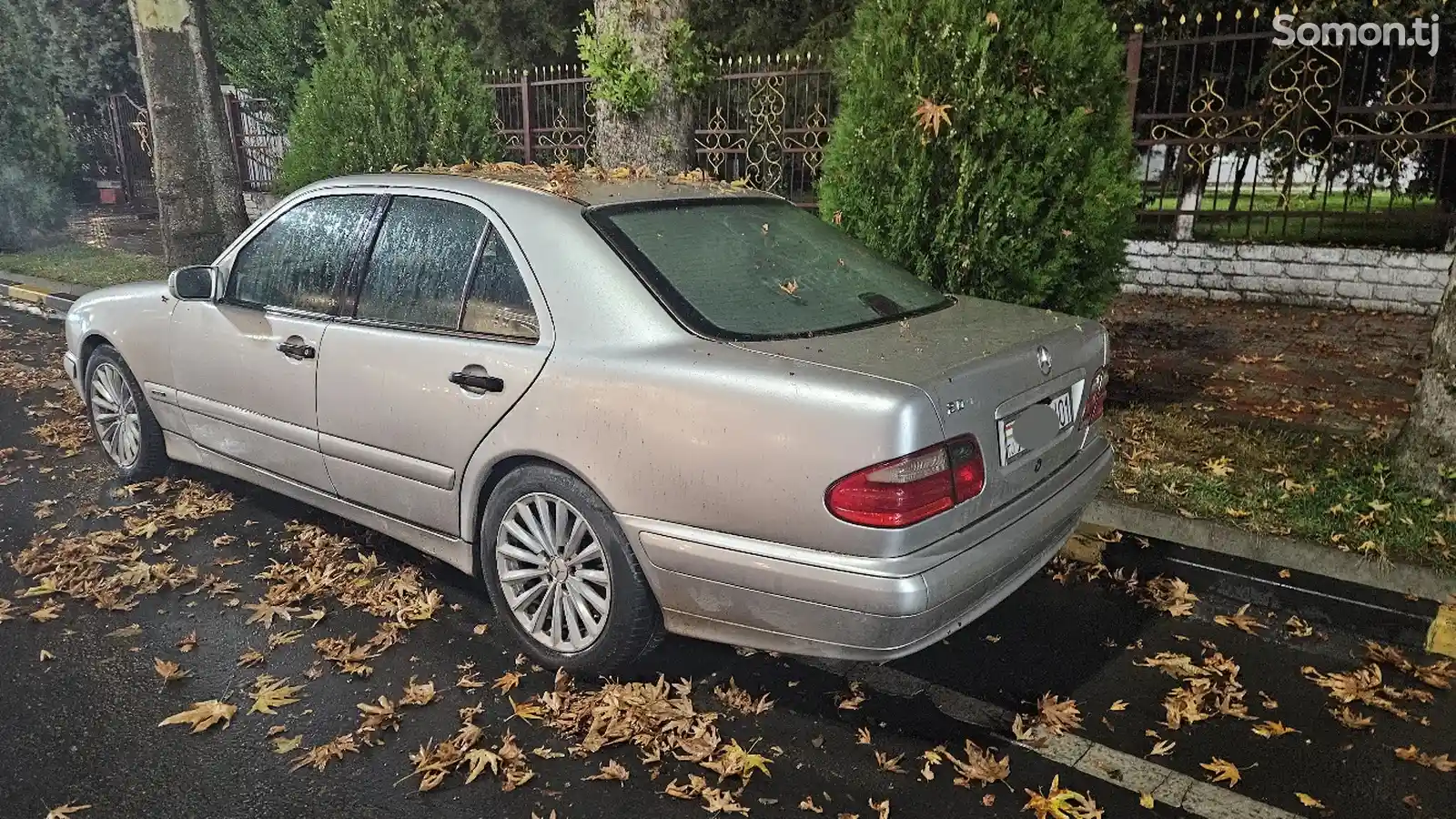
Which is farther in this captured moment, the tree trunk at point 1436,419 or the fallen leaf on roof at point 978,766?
the tree trunk at point 1436,419

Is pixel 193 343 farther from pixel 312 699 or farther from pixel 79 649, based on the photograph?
pixel 312 699

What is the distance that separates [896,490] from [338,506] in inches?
98.8

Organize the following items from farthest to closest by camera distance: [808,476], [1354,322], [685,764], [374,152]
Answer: [1354,322]
[374,152]
[685,764]
[808,476]

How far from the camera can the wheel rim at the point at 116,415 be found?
5.21 metres

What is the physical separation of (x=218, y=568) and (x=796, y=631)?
2783 millimetres

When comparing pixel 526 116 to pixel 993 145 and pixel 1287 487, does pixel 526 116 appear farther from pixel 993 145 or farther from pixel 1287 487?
pixel 1287 487

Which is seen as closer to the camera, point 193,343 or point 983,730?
point 983,730

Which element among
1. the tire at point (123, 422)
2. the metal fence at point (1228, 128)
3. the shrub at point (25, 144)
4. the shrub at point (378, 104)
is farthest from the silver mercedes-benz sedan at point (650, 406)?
the shrub at point (25, 144)

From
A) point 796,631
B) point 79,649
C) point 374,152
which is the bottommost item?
point 79,649

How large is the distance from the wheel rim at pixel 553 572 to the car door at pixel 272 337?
1.09 metres

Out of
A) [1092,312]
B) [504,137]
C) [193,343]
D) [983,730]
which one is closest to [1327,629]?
[983,730]

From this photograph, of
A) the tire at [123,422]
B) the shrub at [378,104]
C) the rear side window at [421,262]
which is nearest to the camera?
the rear side window at [421,262]

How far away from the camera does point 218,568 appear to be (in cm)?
430

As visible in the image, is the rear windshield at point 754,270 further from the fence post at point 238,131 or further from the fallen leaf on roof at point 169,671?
the fence post at point 238,131
